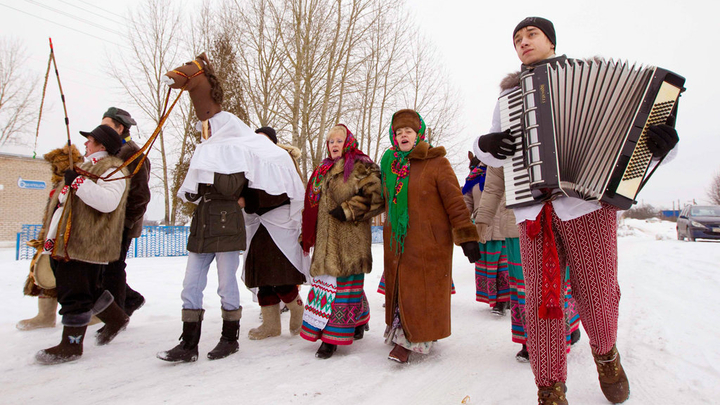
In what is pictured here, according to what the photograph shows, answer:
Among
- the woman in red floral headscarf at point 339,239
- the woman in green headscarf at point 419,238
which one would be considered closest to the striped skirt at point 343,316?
the woman in red floral headscarf at point 339,239

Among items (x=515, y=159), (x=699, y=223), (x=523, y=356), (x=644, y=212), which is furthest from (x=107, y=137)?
(x=644, y=212)

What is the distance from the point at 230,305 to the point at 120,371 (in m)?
0.81

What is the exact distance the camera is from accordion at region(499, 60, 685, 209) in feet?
6.12

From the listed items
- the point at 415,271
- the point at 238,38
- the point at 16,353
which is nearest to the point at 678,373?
the point at 415,271

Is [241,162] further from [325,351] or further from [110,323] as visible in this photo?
[110,323]

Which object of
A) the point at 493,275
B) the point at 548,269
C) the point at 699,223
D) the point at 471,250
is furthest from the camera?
the point at 699,223

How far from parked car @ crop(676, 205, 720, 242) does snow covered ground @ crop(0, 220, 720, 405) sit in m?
13.0

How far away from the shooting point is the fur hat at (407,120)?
328 centimetres

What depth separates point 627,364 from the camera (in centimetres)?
276

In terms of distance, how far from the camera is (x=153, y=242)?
11.5 metres

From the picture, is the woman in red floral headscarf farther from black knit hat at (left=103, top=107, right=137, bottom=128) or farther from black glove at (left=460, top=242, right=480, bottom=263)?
black knit hat at (left=103, top=107, right=137, bottom=128)

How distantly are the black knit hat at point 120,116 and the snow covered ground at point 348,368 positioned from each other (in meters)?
1.87

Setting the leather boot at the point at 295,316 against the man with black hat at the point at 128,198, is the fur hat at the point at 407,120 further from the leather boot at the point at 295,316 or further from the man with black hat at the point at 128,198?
the man with black hat at the point at 128,198

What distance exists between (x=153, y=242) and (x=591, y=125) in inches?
467
